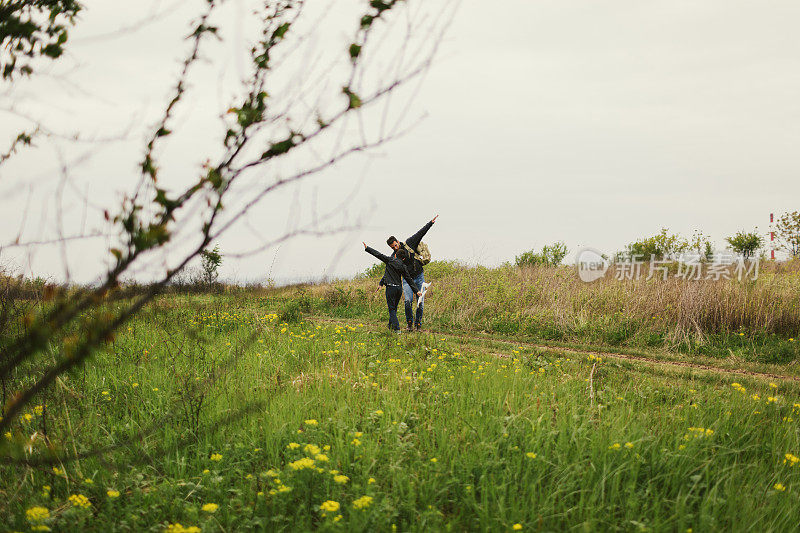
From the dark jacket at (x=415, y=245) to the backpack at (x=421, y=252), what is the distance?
7 centimetres

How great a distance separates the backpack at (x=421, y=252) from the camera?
12242mm

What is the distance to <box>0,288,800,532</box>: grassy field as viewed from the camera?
330 centimetres

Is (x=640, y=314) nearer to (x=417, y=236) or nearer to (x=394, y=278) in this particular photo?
(x=417, y=236)

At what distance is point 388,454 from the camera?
13.1 ft

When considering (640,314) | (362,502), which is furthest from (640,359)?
(362,502)

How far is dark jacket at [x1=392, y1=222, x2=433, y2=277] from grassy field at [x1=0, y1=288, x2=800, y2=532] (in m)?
5.80

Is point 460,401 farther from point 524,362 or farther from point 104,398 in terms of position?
point 104,398

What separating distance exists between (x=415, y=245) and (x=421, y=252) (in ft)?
0.86

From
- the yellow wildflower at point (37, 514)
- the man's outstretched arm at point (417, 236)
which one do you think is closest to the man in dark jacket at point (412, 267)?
the man's outstretched arm at point (417, 236)

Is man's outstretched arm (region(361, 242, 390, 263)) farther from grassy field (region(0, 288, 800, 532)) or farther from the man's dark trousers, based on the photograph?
grassy field (region(0, 288, 800, 532))

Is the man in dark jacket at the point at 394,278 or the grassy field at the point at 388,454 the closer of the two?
the grassy field at the point at 388,454

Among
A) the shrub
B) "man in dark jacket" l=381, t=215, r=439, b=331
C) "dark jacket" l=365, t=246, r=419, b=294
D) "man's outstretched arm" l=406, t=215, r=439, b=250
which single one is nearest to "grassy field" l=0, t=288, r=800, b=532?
"dark jacket" l=365, t=246, r=419, b=294

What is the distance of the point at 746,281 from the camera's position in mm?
13070

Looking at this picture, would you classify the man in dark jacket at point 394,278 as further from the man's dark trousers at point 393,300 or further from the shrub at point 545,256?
the shrub at point 545,256
